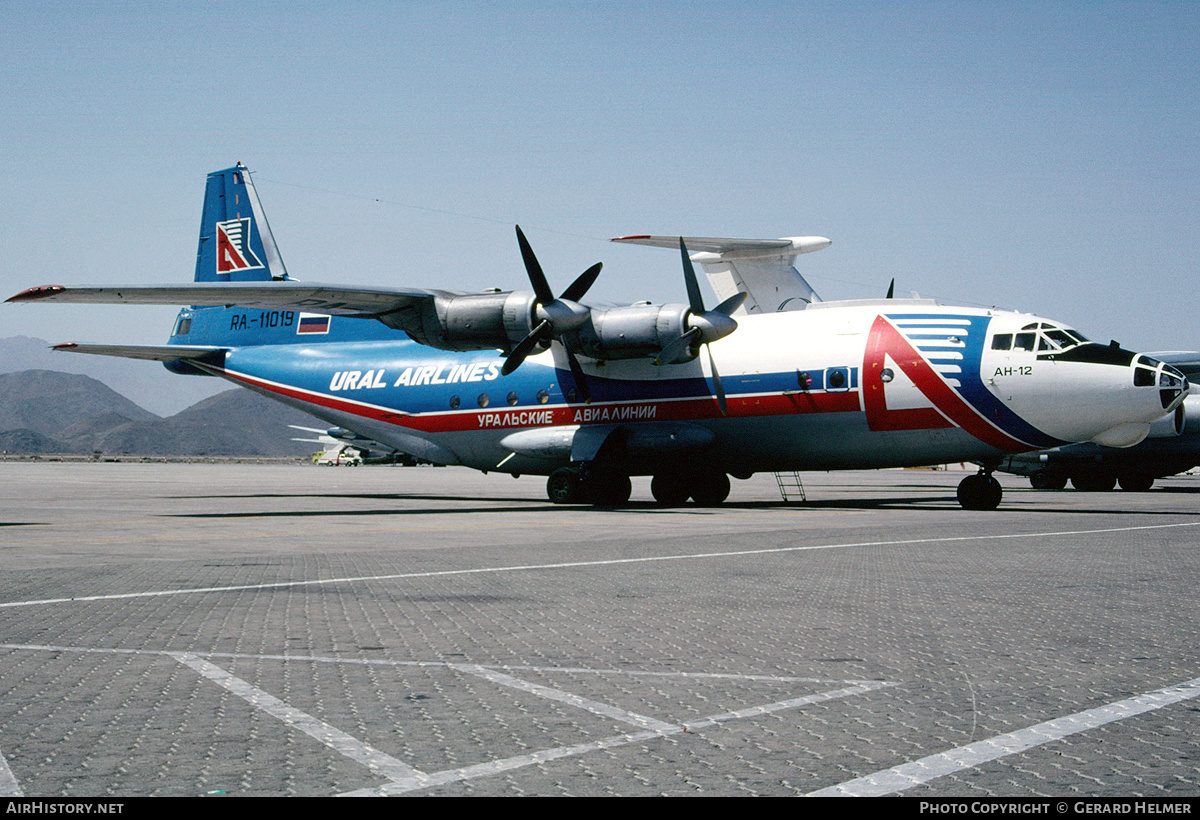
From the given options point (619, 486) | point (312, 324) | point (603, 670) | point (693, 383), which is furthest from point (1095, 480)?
point (603, 670)

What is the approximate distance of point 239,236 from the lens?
3222cm

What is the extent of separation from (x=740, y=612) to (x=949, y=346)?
15516 millimetres

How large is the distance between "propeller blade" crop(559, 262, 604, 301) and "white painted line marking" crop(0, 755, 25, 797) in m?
20.7

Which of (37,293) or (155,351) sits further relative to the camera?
(155,351)

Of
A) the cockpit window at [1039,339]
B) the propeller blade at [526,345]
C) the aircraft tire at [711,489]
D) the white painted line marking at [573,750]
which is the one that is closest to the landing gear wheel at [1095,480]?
the cockpit window at [1039,339]

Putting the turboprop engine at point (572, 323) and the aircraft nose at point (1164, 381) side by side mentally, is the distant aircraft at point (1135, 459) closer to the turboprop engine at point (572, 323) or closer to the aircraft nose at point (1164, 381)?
the aircraft nose at point (1164, 381)

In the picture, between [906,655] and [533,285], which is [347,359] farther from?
[906,655]

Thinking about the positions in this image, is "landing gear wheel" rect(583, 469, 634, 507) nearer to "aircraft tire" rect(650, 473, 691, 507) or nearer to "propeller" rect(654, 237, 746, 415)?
"aircraft tire" rect(650, 473, 691, 507)

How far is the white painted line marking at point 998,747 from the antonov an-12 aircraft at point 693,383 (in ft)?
55.9

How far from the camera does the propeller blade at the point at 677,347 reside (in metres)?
23.8

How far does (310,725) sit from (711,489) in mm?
21899

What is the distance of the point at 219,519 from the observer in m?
20.8

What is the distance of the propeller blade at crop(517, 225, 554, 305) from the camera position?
24109 millimetres

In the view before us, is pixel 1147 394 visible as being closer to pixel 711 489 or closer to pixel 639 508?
pixel 711 489
